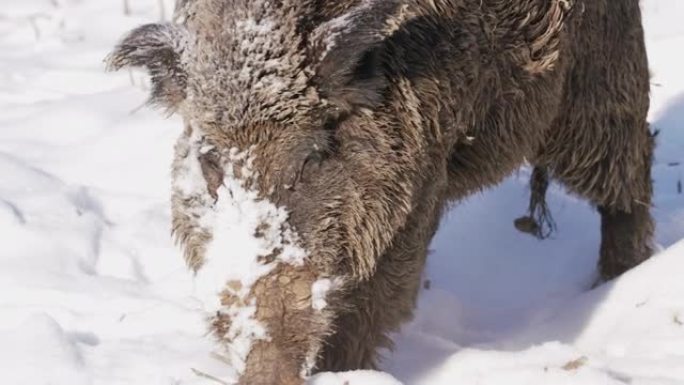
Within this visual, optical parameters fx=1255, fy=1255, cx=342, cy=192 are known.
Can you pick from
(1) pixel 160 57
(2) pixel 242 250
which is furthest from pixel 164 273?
(2) pixel 242 250

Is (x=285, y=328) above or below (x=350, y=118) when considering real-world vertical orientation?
below

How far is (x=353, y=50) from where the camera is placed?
3.44 m

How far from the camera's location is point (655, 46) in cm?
778

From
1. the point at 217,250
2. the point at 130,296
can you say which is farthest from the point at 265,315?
the point at 130,296

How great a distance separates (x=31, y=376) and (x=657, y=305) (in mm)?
2126

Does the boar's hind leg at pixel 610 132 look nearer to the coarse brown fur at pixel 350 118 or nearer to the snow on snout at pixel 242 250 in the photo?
the coarse brown fur at pixel 350 118

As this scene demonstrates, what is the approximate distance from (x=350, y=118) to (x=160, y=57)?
0.59m

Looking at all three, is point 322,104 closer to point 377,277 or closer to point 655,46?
point 377,277

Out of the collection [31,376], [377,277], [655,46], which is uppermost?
[655,46]

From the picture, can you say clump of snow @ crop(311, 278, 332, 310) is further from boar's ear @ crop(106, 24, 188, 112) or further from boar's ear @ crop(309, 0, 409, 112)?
boar's ear @ crop(106, 24, 188, 112)

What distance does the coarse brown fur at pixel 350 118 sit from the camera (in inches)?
134

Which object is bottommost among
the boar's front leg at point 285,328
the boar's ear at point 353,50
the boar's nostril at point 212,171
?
the boar's front leg at point 285,328

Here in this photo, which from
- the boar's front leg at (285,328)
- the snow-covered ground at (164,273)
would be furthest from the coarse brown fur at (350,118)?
the snow-covered ground at (164,273)

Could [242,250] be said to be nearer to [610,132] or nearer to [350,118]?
[350,118]
